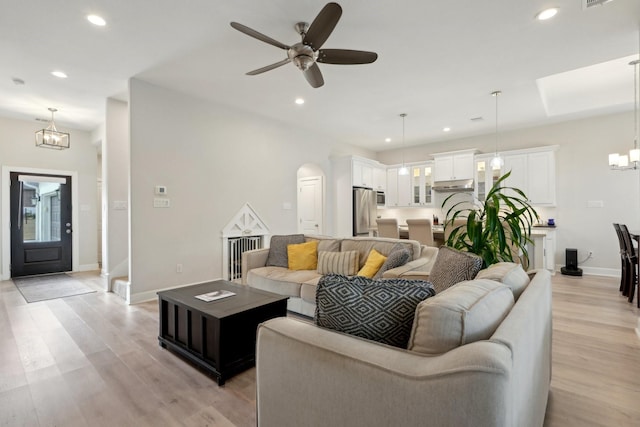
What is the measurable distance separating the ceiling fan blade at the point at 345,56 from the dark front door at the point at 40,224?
A: 595cm

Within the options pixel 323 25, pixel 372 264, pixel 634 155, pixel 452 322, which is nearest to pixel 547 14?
pixel 323 25

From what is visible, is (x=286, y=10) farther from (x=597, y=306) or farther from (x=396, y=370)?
(x=597, y=306)

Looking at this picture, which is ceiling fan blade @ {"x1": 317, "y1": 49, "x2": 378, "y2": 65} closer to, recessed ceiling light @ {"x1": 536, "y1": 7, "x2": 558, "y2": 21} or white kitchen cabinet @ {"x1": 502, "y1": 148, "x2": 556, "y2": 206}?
recessed ceiling light @ {"x1": 536, "y1": 7, "x2": 558, "y2": 21}

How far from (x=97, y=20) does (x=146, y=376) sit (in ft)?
9.60

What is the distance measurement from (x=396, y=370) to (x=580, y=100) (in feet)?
20.9

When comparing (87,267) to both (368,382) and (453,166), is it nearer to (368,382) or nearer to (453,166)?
(368,382)

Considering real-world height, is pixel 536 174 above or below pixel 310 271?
above

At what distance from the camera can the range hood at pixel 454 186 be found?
6280 mm

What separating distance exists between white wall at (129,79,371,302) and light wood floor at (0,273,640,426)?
2.87 ft

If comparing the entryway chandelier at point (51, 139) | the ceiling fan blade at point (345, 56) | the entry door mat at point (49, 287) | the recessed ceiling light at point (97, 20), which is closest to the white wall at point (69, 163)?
the entry door mat at point (49, 287)

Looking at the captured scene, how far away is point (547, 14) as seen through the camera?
2518 mm

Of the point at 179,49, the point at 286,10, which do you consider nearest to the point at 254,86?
the point at 179,49

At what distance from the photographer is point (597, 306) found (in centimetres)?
353

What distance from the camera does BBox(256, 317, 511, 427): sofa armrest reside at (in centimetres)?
67
